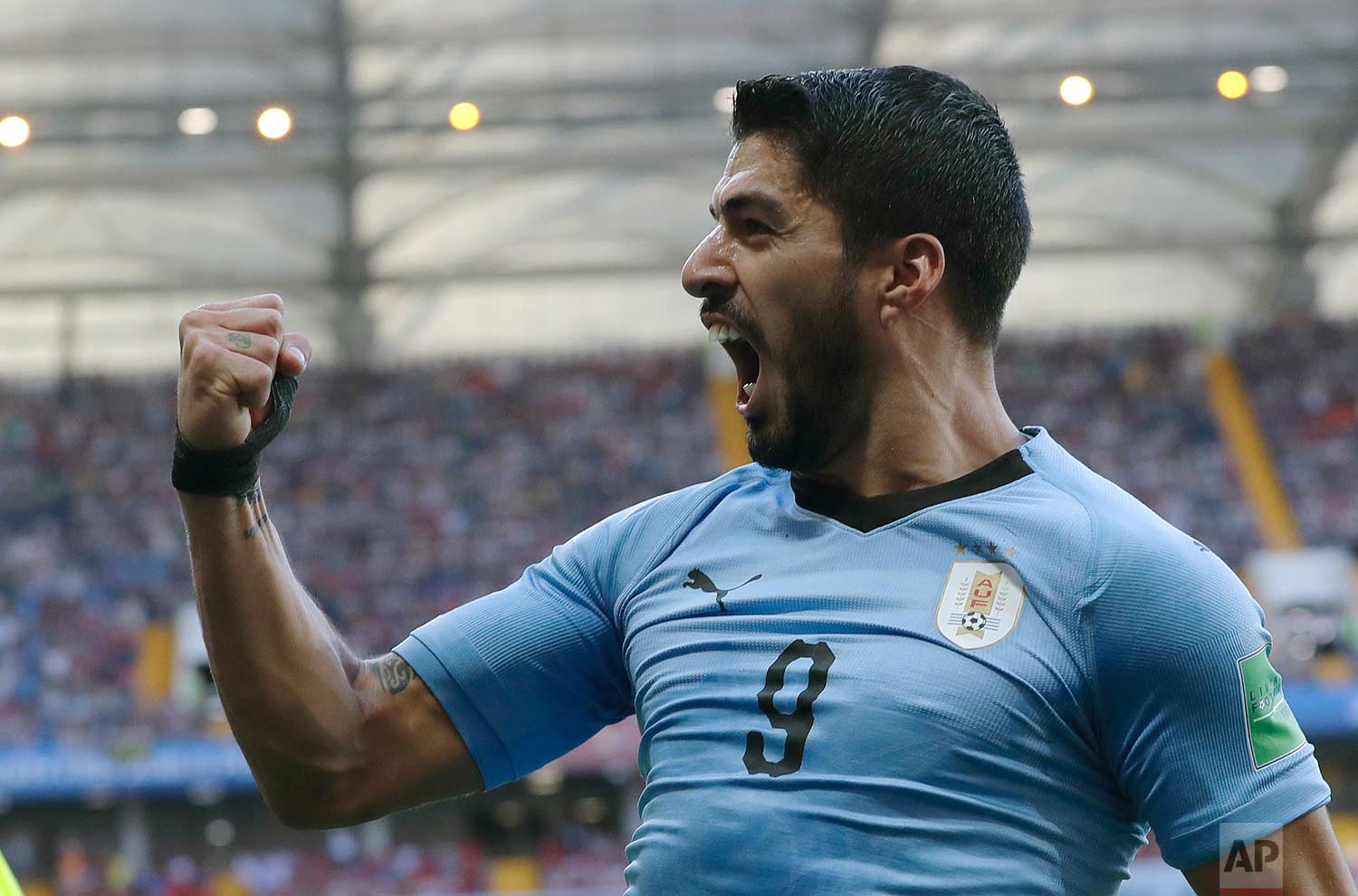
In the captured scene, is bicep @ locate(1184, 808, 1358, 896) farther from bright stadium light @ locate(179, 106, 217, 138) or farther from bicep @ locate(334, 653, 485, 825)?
bright stadium light @ locate(179, 106, 217, 138)

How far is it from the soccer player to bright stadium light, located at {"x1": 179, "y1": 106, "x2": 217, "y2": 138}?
20.2m

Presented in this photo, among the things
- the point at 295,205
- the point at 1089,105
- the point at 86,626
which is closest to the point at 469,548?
the point at 86,626

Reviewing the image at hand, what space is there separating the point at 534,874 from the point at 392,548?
223 inches

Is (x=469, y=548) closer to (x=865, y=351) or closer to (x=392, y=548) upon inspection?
(x=392, y=548)

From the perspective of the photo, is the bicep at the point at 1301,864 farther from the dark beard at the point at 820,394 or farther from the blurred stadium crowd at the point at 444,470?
the blurred stadium crowd at the point at 444,470

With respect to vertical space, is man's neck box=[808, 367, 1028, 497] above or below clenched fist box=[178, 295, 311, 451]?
below

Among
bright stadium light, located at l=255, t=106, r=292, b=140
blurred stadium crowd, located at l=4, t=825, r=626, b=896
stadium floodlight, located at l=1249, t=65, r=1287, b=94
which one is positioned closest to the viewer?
bright stadium light, located at l=255, t=106, r=292, b=140

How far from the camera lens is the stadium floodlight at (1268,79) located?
71.2 ft

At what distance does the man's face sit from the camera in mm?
1726

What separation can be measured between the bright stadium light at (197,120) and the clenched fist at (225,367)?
2027cm

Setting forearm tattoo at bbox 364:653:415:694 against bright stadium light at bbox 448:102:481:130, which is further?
bright stadium light at bbox 448:102:481:130

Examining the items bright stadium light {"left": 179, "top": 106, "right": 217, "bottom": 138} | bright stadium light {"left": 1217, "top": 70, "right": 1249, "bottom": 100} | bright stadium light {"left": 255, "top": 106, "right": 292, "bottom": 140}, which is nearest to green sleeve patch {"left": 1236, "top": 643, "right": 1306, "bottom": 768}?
bright stadium light {"left": 255, "top": 106, "right": 292, "bottom": 140}

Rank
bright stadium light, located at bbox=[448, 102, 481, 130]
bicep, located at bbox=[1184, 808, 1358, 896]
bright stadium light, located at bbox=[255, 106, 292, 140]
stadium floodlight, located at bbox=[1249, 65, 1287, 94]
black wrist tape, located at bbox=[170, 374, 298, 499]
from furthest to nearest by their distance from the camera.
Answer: stadium floodlight, located at bbox=[1249, 65, 1287, 94] → bright stadium light, located at bbox=[448, 102, 481, 130] → bright stadium light, located at bbox=[255, 106, 292, 140] → black wrist tape, located at bbox=[170, 374, 298, 499] → bicep, located at bbox=[1184, 808, 1358, 896]

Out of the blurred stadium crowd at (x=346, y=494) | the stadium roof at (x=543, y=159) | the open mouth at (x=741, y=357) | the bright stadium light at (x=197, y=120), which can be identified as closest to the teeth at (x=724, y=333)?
the open mouth at (x=741, y=357)
